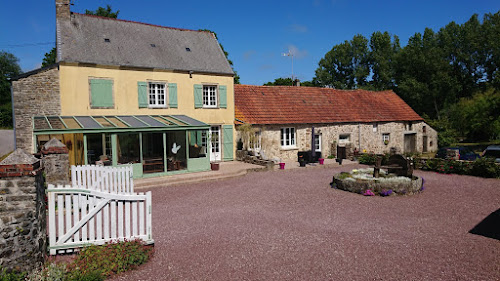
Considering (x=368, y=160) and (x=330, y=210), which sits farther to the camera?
(x=368, y=160)

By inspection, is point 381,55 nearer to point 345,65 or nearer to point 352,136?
point 345,65

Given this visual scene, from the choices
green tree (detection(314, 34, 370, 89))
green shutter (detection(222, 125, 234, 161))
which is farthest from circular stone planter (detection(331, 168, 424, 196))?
green tree (detection(314, 34, 370, 89))

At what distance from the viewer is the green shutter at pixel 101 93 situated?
14500mm

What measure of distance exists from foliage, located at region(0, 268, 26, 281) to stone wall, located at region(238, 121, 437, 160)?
46.9ft

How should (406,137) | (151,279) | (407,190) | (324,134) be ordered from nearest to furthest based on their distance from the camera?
(151,279) < (407,190) < (324,134) < (406,137)

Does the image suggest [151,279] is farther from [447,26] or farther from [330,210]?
Result: [447,26]

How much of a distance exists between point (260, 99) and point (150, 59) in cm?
719

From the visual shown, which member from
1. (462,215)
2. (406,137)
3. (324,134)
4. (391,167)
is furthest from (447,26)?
(462,215)

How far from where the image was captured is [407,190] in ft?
34.2

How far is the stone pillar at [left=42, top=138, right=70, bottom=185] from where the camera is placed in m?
8.29

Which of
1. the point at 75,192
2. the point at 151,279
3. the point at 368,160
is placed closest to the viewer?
the point at 151,279

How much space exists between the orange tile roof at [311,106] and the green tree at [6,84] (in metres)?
33.3

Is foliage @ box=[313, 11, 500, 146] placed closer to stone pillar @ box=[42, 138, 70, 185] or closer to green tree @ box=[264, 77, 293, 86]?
green tree @ box=[264, 77, 293, 86]

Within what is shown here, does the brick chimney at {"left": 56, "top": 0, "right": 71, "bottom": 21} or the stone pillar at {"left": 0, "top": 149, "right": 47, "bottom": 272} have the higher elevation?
the brick chimney at {"left": 56, "top": 0, "right": 71, "bottom": 21}
